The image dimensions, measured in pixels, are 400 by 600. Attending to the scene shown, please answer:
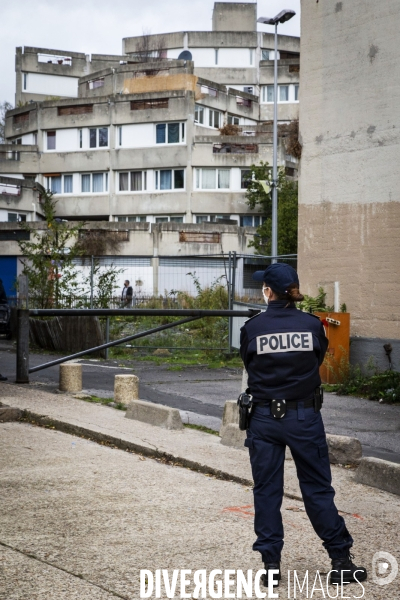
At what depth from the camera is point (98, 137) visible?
58.4 m

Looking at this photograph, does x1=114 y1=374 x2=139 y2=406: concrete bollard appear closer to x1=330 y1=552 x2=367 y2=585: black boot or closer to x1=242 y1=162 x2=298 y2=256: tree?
x1=330 y1=552 x2=367 y2=585: black boot

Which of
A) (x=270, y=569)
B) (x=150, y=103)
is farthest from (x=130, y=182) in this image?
(x=270, y=569)

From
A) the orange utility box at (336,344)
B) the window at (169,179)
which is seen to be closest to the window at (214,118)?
the window at (169,179)

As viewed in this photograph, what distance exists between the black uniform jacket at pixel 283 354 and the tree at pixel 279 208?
43.1 meters

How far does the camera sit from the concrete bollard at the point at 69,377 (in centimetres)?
1206

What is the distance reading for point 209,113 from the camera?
59.5 m

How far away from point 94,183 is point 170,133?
6147mm

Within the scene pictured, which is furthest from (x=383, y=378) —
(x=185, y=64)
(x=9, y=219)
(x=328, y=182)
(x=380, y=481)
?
(x=185, y=64)

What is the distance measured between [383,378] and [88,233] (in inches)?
1443

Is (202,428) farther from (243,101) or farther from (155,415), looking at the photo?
(243,101)

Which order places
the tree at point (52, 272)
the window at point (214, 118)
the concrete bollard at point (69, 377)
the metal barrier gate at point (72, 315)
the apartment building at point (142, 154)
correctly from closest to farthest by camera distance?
1. the metal barrier gate at point (72, 315)
2. the concrete bollard at point (69, 377)
3. the tree at point (52, 272)
4. the apartment building at point (142, 154)
5. the window at point (214, 118)

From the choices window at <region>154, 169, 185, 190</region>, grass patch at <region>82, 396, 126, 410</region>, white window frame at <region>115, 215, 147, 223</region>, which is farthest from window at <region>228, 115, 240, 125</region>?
grass patch at <region>82, 396, 126, 410</region>

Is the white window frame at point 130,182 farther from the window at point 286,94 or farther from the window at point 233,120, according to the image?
the window at point 286,94

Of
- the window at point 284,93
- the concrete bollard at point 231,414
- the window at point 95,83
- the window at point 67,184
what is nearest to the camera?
the concrete bollard at point 231,414
